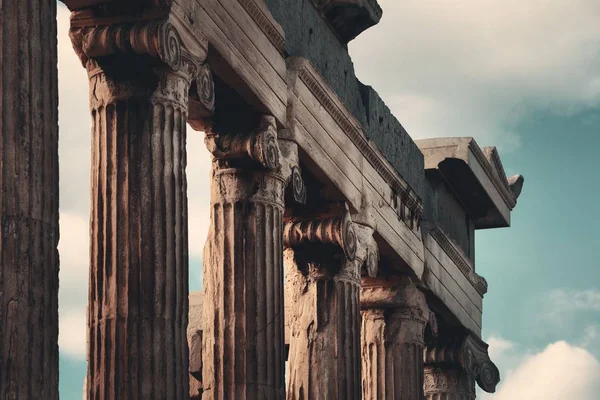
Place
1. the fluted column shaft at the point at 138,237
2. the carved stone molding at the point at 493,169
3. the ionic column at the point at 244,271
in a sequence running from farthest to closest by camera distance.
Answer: the carved stone molding at the point at 493,169 < the ionic column at the point at 244,271 < the fluted column shaft at the point at 138,237

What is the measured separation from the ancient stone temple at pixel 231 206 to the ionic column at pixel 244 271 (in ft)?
0.06

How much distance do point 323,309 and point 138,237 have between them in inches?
238

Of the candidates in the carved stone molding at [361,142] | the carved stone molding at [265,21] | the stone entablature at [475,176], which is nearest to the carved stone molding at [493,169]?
the stone entablature at [475,176]

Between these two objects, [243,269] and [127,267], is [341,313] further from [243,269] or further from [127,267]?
[127,267]

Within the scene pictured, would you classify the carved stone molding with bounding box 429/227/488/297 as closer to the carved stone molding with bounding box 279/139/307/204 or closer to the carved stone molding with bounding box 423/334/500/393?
the carved stone molding with bounding box 423/334/500/393

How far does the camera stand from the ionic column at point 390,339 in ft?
88.6

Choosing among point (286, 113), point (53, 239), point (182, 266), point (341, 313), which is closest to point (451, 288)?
point (341, 313)

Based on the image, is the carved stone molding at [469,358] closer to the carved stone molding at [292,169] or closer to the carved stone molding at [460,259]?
the carved stone molding at [460,259]

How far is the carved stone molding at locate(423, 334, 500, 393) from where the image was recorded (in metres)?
30.3

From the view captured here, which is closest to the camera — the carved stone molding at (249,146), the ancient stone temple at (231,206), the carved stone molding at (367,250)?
the ancient stone temple at (231,206)

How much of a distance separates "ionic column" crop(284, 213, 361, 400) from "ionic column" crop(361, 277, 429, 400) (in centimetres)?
264

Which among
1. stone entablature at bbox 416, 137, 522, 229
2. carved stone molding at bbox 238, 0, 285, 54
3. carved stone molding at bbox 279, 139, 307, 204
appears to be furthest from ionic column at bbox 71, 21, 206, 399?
stone entablature at bbox 416, 137, 522, 229

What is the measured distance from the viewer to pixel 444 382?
100 feet

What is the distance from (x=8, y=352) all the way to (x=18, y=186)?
1.20 m
